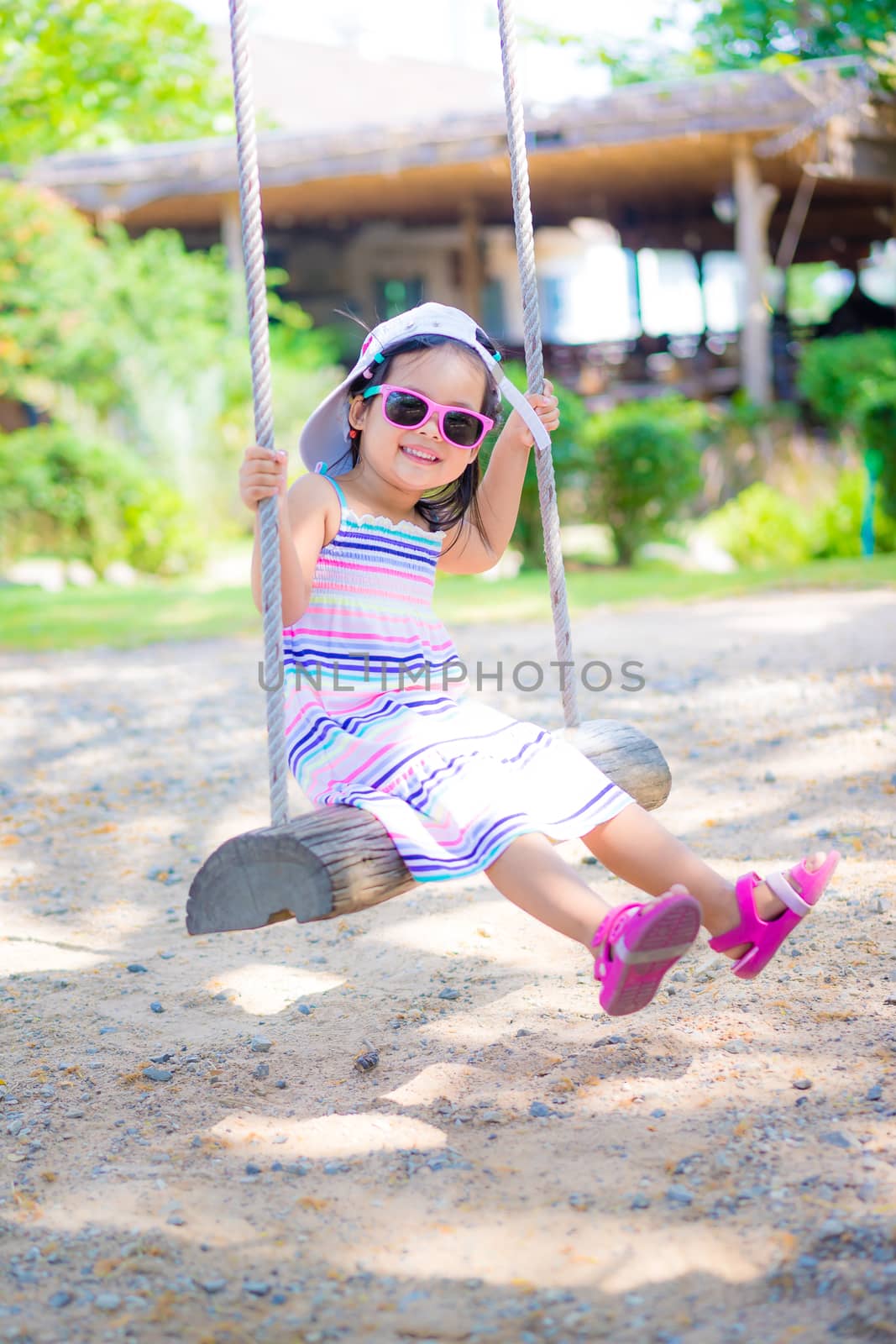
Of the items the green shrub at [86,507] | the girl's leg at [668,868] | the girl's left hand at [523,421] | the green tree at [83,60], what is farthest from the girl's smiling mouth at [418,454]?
the green shrub at [86,507]

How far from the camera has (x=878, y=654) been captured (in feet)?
18.9

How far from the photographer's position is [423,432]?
8.34 ft

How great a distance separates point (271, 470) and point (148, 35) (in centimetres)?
966

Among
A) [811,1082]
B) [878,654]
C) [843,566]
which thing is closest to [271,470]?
[811,1082]

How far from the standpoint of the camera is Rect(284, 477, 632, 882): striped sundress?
86.8 inches

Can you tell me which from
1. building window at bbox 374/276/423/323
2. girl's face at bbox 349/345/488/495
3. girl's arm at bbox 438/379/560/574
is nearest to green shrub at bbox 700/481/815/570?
girl's arm at bbox 438/379/560/574

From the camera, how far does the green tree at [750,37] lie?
8.78 meters

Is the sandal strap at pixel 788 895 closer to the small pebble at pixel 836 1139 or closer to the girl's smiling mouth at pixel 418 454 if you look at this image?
the small pebble at pixel 836 1139

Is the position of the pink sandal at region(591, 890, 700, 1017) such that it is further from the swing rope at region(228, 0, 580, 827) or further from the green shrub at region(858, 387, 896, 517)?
the green shrub at region(858, 387, 896, 517)

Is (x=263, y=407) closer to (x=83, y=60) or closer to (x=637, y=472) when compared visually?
(x=637, y=472)

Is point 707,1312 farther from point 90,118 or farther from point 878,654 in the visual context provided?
point 90,118

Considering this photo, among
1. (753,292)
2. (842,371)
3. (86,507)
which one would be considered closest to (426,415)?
(86,507)

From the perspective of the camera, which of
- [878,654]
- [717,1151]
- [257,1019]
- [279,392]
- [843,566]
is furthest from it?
[279,392]

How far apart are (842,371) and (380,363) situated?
998 cm
